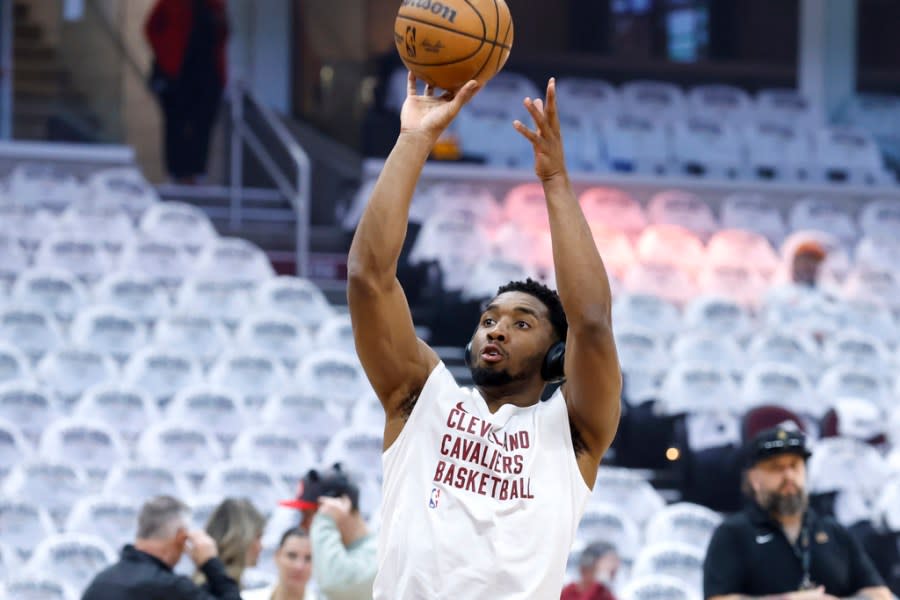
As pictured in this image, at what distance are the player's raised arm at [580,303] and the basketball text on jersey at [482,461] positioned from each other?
16 cm

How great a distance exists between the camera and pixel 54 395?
966 cm

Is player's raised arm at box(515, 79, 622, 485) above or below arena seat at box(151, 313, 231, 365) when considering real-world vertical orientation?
above

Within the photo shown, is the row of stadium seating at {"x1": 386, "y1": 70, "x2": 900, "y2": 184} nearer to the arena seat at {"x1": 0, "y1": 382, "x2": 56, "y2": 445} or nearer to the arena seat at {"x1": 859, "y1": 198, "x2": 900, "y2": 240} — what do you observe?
the arena seat at {"x1": 859, "y1": 198, "x2": 900, "y2": 240}

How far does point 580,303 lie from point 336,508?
85.5 inches

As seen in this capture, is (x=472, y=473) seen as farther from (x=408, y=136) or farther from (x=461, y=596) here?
(x=408, y=136)

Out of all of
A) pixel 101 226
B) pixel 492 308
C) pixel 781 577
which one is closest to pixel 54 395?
pixel 101 226

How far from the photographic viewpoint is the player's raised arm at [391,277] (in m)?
3.86

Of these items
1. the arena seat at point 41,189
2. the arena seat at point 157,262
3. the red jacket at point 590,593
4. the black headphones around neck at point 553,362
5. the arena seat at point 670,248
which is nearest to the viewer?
the black headphones around neck at point 553,362

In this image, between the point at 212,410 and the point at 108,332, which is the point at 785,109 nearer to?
the point at 108,332

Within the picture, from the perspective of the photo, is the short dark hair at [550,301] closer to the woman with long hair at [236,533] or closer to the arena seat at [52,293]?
the woman with long hair at [236,533]

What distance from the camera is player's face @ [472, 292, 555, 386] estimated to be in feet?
13.0

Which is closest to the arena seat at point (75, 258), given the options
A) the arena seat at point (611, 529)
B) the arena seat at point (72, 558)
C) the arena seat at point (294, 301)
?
the arena seat at point (294, 301)

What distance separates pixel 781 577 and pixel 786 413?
3.76m

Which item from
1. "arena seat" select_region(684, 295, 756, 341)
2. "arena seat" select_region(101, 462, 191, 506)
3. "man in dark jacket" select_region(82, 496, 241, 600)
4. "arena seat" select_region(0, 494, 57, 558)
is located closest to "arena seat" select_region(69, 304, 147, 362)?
"arena seat" select_region(101, 462, 191, 506)
